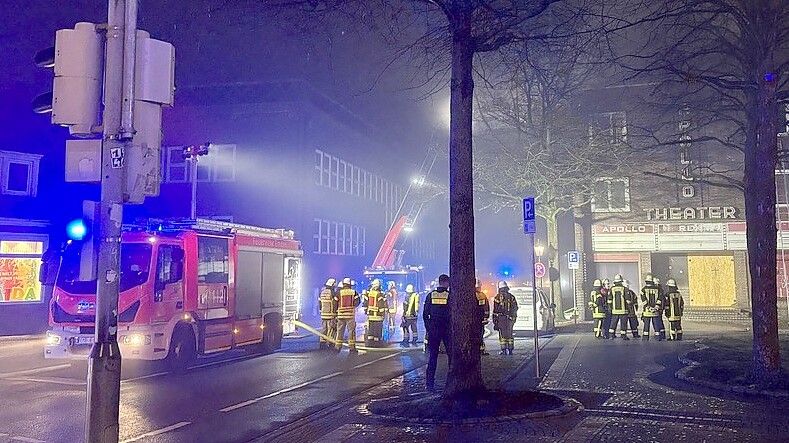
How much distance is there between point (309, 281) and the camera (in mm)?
32469

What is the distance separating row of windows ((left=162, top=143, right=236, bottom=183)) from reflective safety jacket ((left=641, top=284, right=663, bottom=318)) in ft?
65.5

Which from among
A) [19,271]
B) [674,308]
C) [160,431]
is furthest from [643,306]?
[19,271]

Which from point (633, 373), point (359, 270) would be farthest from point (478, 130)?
point (633, 373)

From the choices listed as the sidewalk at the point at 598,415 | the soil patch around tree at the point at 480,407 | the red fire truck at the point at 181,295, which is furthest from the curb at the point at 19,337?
the soil patch around tree at the point at 480,407

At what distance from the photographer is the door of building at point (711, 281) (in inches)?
1061

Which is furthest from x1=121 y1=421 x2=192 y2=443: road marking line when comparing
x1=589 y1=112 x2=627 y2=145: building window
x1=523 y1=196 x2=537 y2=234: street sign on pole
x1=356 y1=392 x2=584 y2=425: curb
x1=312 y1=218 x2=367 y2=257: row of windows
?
x1=312 y1=218 x2=367 y2=257: row of windows

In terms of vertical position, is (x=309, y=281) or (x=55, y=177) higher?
(x=55, y=177)

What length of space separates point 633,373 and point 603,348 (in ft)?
14.7

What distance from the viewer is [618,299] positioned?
730 inches

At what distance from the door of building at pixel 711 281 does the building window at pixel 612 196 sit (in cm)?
348

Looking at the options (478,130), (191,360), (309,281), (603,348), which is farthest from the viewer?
(309,281)

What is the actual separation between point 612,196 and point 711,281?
510 centimetres

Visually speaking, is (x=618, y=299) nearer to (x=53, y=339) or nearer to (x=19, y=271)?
(x=53, y=339)

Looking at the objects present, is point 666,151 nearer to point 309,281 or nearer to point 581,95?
point 581,95
